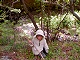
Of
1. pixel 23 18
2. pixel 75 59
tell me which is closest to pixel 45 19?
pixel 75 59

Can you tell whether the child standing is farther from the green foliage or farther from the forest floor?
the green foliage

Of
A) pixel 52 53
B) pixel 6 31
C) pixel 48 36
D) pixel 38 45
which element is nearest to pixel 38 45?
pixel 38 45

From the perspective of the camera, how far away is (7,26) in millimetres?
6387

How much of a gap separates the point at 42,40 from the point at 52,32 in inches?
49.7

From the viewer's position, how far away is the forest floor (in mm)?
5498

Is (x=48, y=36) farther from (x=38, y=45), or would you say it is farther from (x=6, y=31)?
(x=6, y=31)

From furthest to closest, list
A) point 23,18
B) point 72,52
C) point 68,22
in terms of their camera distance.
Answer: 1. point 23,18
2. point 68,22
3. point 72,52

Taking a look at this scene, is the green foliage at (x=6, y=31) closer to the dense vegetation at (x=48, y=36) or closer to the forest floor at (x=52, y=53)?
the dense vegetation at (x=48, y=36)

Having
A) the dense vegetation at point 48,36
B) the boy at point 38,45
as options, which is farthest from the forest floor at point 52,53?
the boy at point 38,45

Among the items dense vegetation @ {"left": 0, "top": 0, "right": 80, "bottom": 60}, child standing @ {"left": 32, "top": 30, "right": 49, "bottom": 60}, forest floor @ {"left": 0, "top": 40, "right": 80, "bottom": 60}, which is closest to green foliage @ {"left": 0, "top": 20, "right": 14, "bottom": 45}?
dense vegetation @ {"left": 0, "top": 0, "right": 80, "bottom": 60}

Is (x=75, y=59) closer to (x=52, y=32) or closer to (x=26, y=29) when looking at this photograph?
(x=52, y=32)

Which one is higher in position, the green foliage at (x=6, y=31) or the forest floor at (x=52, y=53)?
the green foliage at (x=6, y=31)

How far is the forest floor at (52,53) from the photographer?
216 inches

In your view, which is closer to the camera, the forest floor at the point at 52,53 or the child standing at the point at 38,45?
the child standing at the point at 38,45
